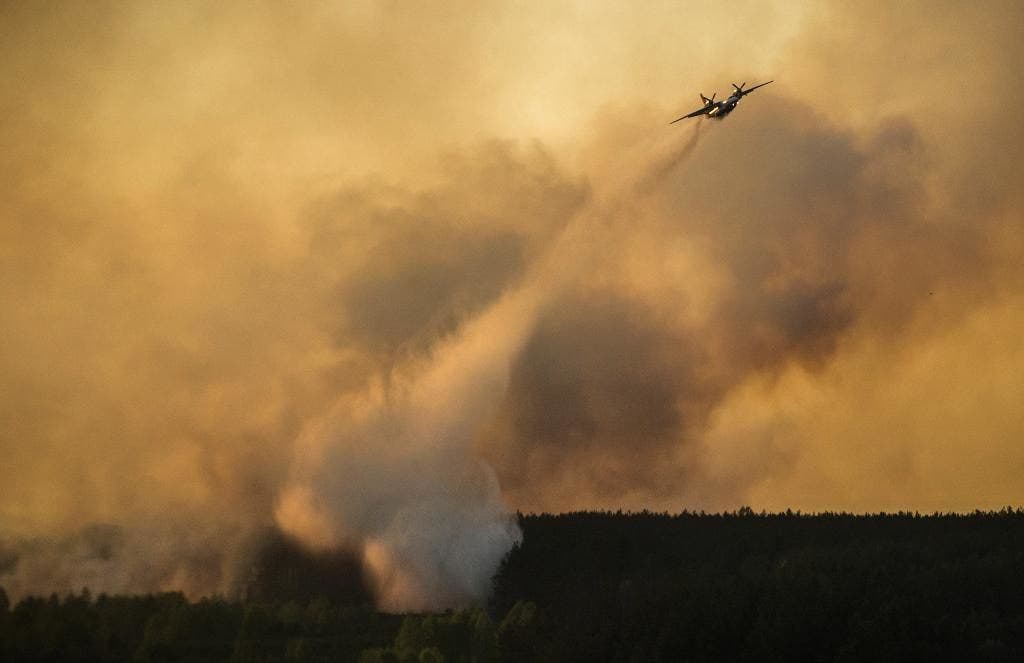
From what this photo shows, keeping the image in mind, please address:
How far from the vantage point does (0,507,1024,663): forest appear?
344 ft

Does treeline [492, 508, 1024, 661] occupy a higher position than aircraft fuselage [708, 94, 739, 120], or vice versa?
aircraft fuselage [708, 94, 739, 120]

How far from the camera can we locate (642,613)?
407 ft

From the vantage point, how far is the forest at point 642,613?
10494 cm

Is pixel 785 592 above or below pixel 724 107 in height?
below

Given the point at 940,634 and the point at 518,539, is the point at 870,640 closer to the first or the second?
the point at 940,634

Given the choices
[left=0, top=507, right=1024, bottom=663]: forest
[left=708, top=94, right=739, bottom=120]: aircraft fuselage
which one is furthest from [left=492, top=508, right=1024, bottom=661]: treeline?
[left=708, top=94, right=739, bottom=120]: aircraft fuselage

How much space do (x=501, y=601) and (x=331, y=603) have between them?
18960 millimetres

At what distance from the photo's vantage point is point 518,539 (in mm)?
154125

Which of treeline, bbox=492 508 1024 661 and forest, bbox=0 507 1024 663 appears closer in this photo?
forest, bbox=0 507 1024 663

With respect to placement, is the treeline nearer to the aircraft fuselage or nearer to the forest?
the forest

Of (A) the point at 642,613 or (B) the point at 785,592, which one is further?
(A) the point at 642,613

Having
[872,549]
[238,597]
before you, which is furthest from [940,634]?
[238,597]

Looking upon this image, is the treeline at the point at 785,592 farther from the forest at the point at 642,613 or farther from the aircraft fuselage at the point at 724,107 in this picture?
the aircraft fuselage at the point at 724,107

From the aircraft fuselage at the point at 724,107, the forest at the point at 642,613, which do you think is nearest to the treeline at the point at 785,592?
the forest at the point at 642,613
